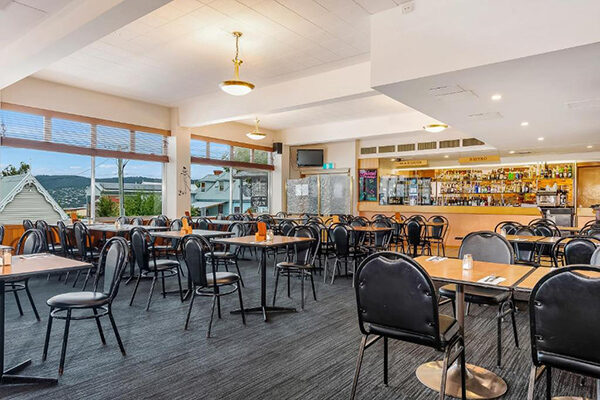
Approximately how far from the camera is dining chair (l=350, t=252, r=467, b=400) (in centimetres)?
203

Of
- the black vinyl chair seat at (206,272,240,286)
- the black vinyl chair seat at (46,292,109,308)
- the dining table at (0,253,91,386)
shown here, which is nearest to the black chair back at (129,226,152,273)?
the black vinyl chair seat at (206,272,240,286)

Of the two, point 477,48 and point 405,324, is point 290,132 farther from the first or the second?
point 405,324

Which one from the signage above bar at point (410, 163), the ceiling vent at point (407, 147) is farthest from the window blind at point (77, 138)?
the signage above bar at point (410, 163)

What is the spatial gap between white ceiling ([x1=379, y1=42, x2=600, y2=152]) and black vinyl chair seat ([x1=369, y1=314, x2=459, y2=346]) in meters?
2.72

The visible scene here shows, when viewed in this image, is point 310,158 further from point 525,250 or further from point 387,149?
point 525,250

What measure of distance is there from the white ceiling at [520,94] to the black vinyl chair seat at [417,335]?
8.92 feet

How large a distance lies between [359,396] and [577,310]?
4.68ft

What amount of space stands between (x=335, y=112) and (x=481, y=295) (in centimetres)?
779

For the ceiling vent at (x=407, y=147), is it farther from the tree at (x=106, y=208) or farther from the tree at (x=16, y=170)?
the tree at (x=16, y=170)

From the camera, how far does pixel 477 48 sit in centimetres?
379

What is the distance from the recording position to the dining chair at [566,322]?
1.68 m

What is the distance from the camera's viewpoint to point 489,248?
3.38 metres

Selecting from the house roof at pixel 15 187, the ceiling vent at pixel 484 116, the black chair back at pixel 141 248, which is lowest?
the black chair back at pixel 141 248

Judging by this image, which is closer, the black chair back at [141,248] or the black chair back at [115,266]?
the black chair back at [115,266]
